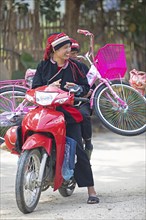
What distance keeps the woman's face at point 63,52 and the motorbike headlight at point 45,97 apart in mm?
442


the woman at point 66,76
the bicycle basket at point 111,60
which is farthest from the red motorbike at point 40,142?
the bicycle basket at point 111,60

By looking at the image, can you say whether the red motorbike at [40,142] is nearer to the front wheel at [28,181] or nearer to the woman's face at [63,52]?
the front wheel at [28,181]

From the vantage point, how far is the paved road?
5.93 m

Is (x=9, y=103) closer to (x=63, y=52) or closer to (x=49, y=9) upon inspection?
(x=63, y=52)

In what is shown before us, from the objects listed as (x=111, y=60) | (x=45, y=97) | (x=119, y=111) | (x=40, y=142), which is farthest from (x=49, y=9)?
(x=40, y=142)

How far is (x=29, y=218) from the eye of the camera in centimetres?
575

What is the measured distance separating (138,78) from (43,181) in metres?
1.54

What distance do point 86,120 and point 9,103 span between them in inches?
31.7

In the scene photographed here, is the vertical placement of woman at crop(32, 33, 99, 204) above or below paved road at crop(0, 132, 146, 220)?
above

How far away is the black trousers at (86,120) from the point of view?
6.49m

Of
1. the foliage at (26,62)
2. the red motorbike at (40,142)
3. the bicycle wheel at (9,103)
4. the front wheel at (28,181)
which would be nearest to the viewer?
the front wheel at (28,181)

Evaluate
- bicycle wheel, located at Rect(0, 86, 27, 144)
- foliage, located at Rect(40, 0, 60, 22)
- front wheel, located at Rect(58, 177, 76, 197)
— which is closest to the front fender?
bicycle wheel, located at Rect(0, 86, 27, 144)

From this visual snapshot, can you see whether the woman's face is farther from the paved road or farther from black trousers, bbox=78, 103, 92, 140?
the paved road

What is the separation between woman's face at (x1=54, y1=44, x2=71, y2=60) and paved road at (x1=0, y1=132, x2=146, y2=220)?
1.44 meters
